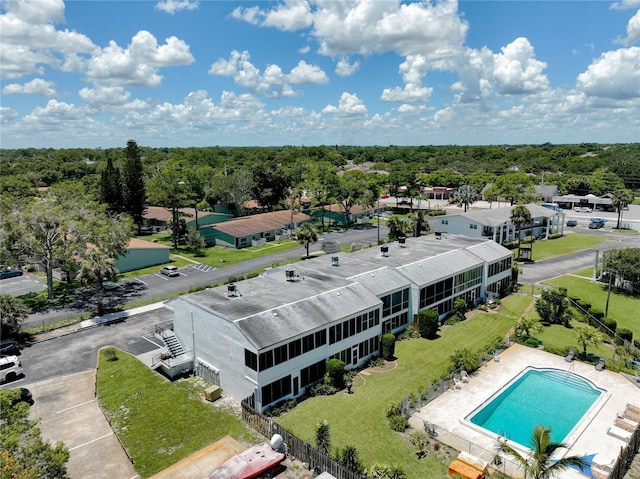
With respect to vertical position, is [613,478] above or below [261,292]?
below

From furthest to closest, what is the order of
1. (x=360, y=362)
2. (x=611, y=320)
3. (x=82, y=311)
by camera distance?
(x=82, y=311)
(x=611, y=320)
(x=360, y=362)

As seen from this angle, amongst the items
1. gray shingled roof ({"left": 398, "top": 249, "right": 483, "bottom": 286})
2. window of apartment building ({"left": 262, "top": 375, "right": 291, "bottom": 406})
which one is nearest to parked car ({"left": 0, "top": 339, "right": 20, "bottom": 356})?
window of apartment building ({"left": 262, "top": 375, "right": 291, "bottom": 406})

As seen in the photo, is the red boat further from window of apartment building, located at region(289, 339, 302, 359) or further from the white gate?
the white gate

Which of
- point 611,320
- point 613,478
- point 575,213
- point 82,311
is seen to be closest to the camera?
point 613,478

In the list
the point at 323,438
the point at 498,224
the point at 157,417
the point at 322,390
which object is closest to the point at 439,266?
the point at 322,390

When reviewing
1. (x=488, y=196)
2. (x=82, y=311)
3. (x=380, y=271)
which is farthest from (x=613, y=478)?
(x=488, y=196)

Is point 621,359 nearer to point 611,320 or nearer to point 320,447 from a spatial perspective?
point 611,320
